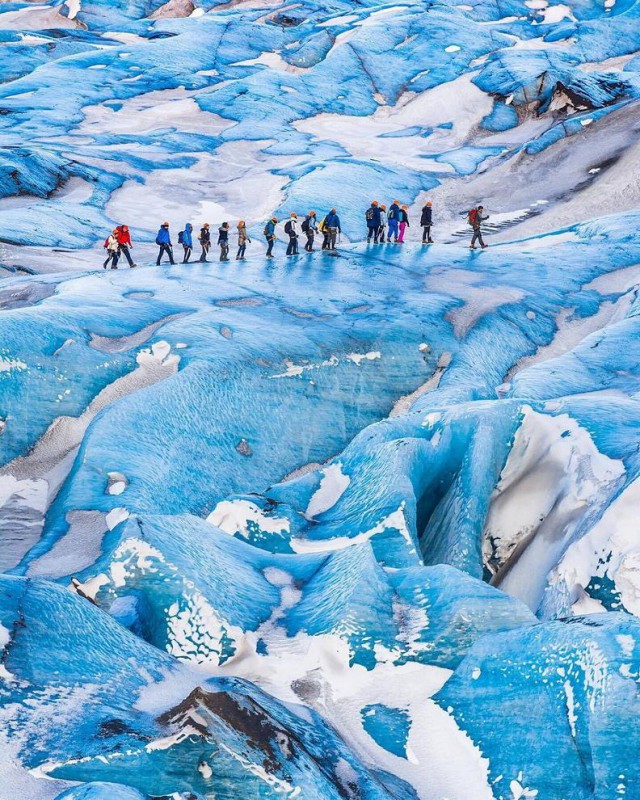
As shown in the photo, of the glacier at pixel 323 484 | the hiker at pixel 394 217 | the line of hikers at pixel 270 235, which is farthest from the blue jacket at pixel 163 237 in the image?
the hiker at pixel 394 217

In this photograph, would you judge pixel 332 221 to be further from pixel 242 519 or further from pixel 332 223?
pixel 242 519

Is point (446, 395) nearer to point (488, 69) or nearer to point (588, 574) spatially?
point (588, 574)

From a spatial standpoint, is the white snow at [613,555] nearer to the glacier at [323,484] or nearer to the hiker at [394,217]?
the glacier at [323,484]

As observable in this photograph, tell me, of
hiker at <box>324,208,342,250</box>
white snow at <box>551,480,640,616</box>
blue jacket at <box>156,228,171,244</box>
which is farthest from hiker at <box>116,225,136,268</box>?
white snow at <box>551,480,640,616</box>

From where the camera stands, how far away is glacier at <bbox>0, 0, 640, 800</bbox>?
8.21 m

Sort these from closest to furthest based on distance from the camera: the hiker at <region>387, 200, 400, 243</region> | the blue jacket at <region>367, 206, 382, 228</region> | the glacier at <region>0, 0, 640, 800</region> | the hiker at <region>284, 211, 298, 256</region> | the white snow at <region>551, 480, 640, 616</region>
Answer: the glacier at <region>0, 0, 640, 800</region> < the white snow at <region>551, 480, 640, 616</region> < the hiker at <region>284, 211, 298, 256</region> < the blue jacket at <region>367, 206, 382, 228</region> < the hiker at <region>387, 200, 400, 243</region>

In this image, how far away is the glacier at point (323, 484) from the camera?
8.21 meters

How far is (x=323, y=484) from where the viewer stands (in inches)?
604

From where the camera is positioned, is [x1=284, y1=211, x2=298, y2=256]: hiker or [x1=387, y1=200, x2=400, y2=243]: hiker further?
[x1=387, y1=200, x2=400, y2=243]: hiker

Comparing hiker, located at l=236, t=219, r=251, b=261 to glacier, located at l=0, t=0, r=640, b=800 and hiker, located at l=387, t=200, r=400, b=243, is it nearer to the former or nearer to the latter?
glacier, located at l=0, t=0, r=640, b=800

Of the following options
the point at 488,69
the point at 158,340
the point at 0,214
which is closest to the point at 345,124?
the point at 488,69

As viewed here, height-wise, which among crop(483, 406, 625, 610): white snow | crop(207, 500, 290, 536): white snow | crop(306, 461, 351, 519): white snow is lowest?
crop(306, 461, 351, 519): white snow

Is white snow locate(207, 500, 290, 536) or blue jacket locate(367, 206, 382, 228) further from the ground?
blue jacket locate(367, 206, 382, 228)

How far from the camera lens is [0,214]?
30.6 meters
